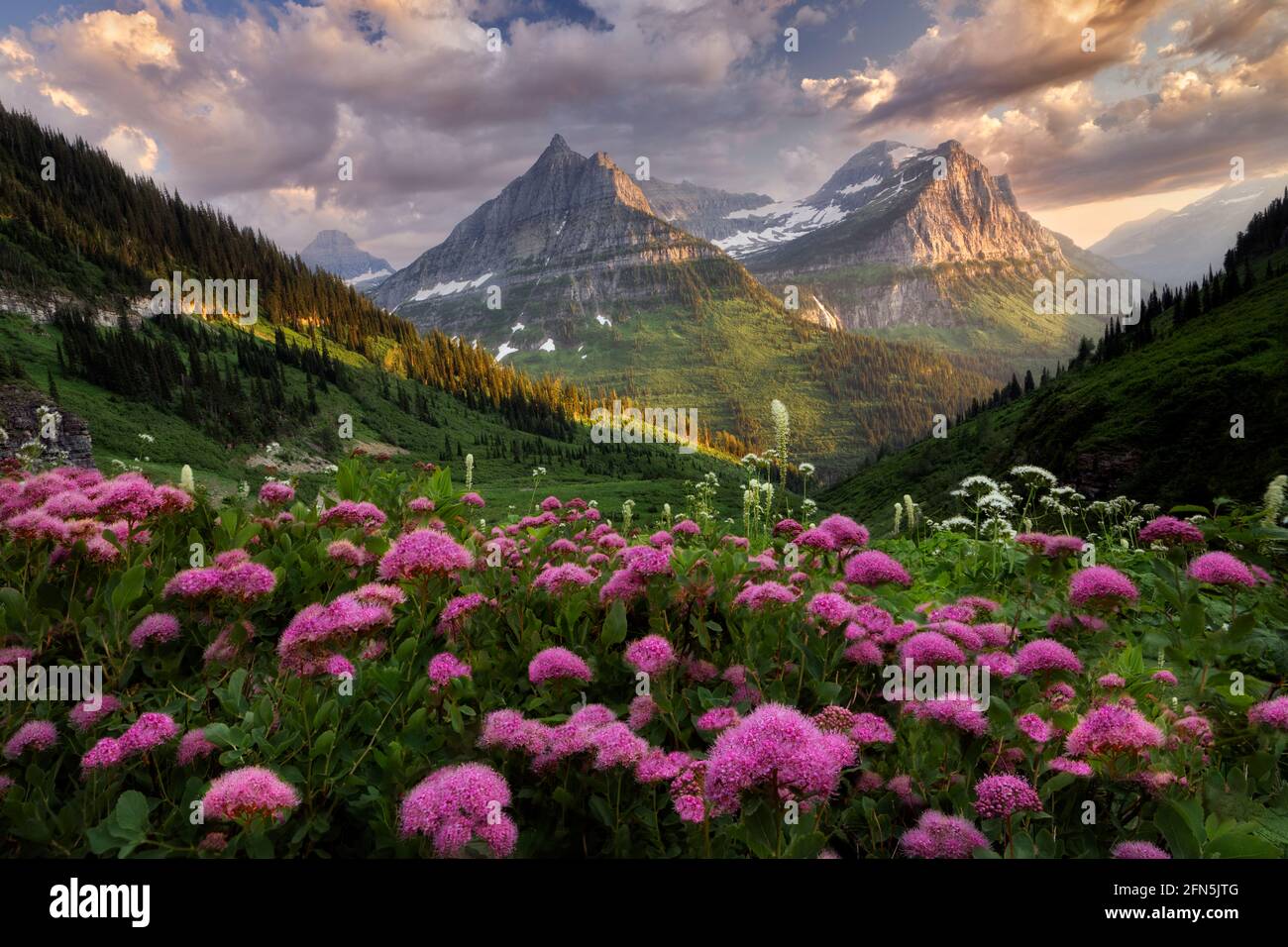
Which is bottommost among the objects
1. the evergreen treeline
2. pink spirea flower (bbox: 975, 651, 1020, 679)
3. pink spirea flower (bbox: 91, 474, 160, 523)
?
pink spirea flower (bbox: 975, 651, 1020, 679)

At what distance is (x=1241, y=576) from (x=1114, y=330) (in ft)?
465

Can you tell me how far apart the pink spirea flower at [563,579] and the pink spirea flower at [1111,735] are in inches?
107

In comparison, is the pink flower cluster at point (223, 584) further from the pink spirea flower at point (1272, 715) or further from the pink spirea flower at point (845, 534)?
the pink spirea flower at point (1272, 715)

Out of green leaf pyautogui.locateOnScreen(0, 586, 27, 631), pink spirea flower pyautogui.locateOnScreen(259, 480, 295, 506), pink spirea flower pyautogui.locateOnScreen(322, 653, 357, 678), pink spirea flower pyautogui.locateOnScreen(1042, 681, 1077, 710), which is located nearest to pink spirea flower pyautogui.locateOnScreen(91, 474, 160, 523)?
green leaf pyautogui.locateOnScreen(0, 586, 27, 631)

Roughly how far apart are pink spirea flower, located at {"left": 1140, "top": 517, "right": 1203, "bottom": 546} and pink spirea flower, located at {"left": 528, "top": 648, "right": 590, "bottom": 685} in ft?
13.3

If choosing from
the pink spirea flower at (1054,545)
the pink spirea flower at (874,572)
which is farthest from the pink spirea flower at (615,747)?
the pink spirea flower at (1054,545)

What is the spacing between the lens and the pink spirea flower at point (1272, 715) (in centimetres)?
281

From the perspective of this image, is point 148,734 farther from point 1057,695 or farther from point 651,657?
point 1057,695

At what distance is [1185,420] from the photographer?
4556 cm

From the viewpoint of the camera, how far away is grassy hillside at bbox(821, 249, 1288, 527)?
36656mm

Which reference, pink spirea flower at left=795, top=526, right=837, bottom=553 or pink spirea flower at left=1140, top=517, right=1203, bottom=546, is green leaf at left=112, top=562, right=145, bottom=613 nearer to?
pink spirea flower at left=795, top=526, right=837, bottom=553

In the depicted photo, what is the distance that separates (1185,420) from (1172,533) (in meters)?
56.6

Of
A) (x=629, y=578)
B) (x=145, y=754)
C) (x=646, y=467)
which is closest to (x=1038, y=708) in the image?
(x=629, y=578)
